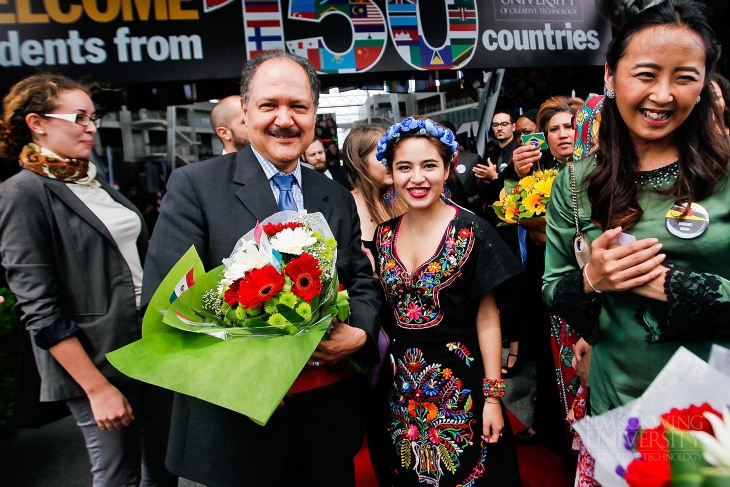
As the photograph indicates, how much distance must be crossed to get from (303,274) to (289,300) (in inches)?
3.0

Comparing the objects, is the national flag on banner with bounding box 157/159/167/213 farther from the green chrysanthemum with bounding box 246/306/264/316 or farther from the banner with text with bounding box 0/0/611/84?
the green chrysanthemum with bounding box 246/306/264/316

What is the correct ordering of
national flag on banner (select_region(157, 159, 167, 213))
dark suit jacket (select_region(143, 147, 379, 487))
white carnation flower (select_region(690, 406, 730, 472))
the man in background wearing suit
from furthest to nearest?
national flag on banner (select_region(157, 159, 167, 213)), the man in background wearing suit, dark suit jacket (select_region(143, 147, 379, 487)), white carnation flower (select_region(690, 406, 730, 472))

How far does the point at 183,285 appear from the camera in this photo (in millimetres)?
1212

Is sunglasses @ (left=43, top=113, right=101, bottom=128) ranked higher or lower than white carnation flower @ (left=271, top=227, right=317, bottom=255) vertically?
higher

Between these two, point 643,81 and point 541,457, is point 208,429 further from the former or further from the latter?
point 541,457

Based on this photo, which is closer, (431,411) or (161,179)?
(431,411)

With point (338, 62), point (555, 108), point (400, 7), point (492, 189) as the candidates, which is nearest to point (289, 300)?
point (555, 108)

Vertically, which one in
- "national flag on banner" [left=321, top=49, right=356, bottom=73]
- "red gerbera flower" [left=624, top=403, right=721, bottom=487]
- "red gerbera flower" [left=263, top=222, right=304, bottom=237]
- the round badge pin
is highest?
"national flag on banner" [left=321, top=49, right=356, bottom=73]

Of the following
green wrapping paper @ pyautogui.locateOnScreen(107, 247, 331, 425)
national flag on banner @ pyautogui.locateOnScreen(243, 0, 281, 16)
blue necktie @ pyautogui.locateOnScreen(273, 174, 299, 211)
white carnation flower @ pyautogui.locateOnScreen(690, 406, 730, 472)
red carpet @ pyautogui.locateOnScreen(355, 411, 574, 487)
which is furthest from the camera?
national flag on banner @ pyautogui.locateOnScreen(243, 0, 281, 16)

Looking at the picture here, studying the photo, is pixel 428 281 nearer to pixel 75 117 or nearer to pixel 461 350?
pixel 461 350

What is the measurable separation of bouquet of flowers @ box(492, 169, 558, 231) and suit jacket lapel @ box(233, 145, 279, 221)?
129 cm

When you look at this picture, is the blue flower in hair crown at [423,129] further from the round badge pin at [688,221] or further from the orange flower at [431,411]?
the orange flower at [431,411]

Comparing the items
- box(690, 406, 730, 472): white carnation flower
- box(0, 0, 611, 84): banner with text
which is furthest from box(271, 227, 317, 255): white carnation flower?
box(0, 0, 611, 84): banner with text

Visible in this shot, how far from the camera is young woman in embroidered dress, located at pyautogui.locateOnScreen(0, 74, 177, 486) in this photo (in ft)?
5.94
